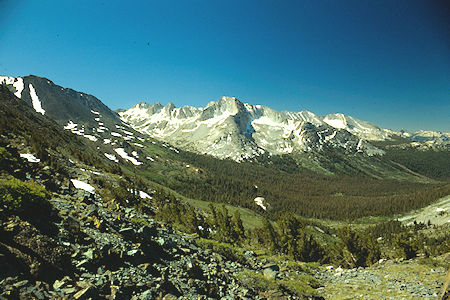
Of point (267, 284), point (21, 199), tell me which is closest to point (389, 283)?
point (267, 284)

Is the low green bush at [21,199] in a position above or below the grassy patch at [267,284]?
above

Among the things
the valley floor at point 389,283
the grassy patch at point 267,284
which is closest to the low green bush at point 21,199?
the grassy patch at point 267,284

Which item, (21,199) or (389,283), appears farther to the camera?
(389,283)

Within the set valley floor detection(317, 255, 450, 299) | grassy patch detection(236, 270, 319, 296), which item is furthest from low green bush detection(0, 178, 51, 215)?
valley floor detection(317, 255, 450, 299)

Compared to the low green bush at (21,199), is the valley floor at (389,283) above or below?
below

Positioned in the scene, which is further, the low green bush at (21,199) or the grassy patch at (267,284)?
the grassy patch at (267,284)

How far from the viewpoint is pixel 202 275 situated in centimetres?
1809

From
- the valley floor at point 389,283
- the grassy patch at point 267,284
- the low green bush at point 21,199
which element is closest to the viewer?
the low green bush at point 21,199

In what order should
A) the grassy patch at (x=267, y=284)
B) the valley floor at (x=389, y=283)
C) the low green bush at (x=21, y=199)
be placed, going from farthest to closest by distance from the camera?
the grassy patch at (x=267, y=284) < the valley floor at (x=389, y=283) < the low green bush at (x=21, y=199)

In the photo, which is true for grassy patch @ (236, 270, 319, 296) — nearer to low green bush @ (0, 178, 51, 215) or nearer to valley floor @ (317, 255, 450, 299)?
valley floor @ (317, 255, 450, 299)

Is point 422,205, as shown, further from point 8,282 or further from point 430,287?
point 8,282

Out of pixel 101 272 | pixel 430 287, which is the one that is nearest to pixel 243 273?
pixel 101 272

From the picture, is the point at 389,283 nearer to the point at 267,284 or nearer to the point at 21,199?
the point at 267,284

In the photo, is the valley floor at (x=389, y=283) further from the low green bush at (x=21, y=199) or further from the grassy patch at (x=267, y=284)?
the low green bush at (x=21, y=199)
